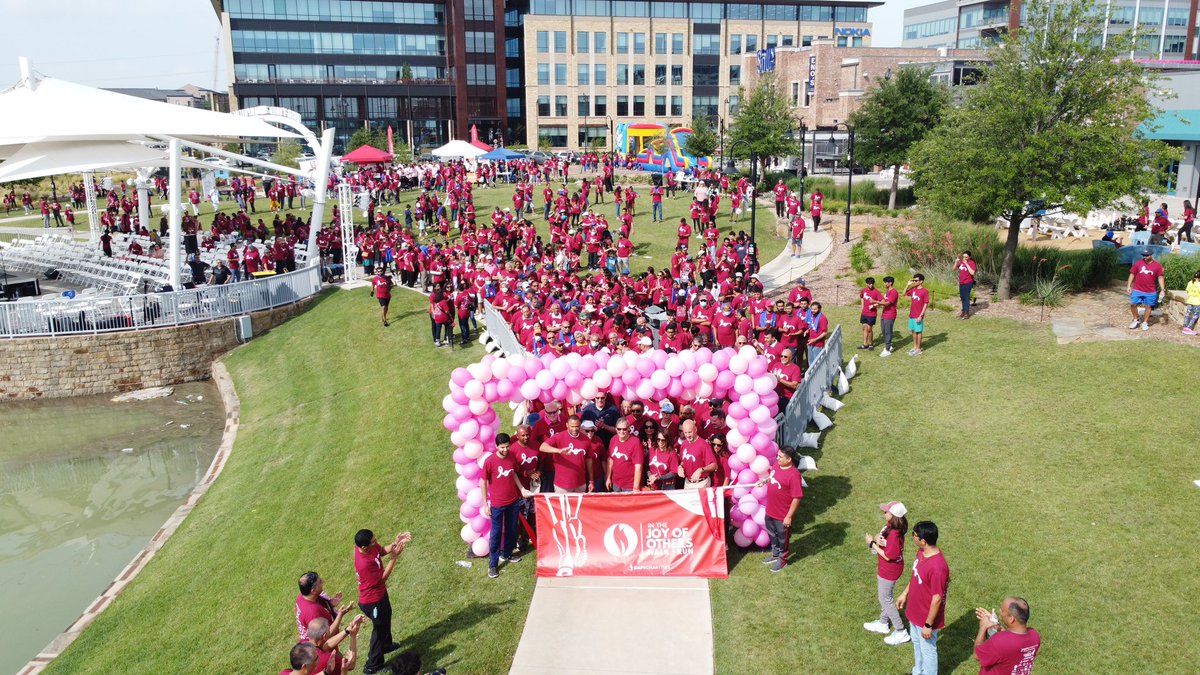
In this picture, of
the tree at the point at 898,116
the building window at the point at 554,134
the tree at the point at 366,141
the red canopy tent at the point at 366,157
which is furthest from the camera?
the building window at the point at 554,134

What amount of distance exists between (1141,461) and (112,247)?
1301 inches

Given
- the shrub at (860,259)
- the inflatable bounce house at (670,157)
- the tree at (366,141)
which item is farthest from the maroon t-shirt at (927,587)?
the tree at (366,141)

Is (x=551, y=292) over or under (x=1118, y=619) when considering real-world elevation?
over

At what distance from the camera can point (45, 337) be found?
22.7 m

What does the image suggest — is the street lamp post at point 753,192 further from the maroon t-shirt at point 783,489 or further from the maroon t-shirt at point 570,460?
the maroon t-shirt at point 783,489

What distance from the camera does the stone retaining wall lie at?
22.7 meters

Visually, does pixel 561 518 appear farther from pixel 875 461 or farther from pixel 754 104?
pixel 754 104

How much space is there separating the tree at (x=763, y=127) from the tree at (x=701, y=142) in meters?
7.87

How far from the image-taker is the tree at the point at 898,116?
36.5m

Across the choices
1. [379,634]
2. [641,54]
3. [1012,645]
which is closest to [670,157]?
[379,634]

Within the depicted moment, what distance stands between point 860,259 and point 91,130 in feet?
70.6

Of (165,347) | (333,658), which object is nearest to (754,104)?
(165,347)

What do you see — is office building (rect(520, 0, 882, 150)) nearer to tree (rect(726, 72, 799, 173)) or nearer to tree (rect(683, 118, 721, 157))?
tree (rect(683, 118, 721, 157))

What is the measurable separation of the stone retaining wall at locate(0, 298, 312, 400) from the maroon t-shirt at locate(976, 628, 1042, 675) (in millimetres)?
22786
